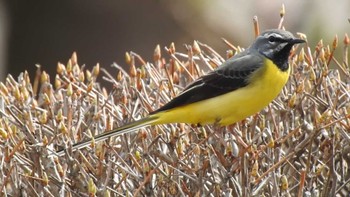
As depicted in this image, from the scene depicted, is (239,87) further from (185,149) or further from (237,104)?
(185,149)

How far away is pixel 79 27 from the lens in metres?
14.5

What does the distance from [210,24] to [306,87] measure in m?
8.93

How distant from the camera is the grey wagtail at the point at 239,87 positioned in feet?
19.5

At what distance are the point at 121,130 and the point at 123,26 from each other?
9.04 meters

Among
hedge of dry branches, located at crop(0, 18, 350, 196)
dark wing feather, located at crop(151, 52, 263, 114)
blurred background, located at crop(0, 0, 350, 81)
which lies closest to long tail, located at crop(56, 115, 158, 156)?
hedge of dry branches, located at crop(0, 18, 350, 196)

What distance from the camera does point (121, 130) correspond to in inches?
214

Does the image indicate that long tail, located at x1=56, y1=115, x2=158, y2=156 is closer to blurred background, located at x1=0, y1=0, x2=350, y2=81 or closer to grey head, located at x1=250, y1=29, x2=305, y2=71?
grey head, located at x1=250, y1=29, x2=305, y2=71

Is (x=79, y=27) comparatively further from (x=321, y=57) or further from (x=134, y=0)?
(x=321, y=57)

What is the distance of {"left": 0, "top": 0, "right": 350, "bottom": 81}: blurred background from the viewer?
47.0 ft

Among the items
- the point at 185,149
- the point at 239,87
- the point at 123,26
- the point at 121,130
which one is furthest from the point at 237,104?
the point at 123,26

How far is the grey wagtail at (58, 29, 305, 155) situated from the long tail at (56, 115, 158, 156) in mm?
172

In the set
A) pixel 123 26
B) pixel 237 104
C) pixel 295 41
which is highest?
pixel 123 26

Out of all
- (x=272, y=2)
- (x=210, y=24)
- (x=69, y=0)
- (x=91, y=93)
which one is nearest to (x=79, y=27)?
(x=69, y=0)

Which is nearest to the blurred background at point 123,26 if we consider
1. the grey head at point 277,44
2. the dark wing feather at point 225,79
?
the grey head at point 277,44
